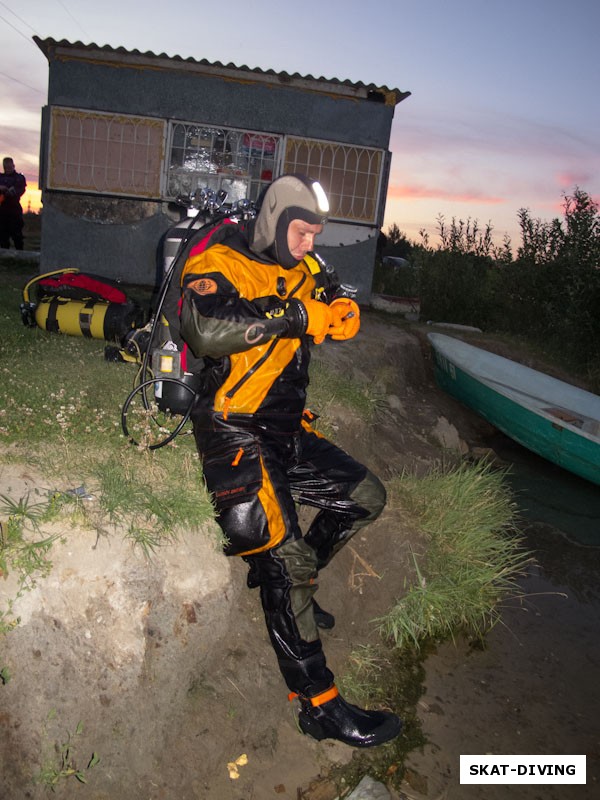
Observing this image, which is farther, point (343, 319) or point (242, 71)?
point (242, 71)

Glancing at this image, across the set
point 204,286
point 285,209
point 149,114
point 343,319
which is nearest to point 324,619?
point 343,319

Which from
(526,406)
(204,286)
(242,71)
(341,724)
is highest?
(242,71)

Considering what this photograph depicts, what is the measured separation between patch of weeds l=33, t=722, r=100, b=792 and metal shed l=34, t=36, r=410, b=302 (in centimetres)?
927

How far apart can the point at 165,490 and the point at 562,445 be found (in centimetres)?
546

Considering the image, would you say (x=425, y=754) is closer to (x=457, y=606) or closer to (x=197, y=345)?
(x=457, y=606)

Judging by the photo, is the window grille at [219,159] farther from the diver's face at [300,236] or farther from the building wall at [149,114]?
the diver's face at [300,236]

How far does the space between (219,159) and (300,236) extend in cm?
851

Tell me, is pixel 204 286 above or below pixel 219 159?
below

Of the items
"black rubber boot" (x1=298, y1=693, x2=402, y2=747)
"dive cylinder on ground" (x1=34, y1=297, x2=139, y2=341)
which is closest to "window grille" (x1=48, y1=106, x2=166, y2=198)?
"dive cylinder on ground" (x1=34, y1=297, x2=139, y2=341)

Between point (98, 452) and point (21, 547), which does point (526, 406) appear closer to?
point (98, 452)

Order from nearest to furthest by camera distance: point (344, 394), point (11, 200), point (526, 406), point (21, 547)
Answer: point (21, 547)
point (344, 394)
point (526, 406)
point (11, 200)

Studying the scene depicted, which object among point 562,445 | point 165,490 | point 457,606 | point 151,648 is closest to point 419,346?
point 562,445

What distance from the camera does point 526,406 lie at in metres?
8.13

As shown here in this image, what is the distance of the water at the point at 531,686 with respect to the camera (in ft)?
12.0
